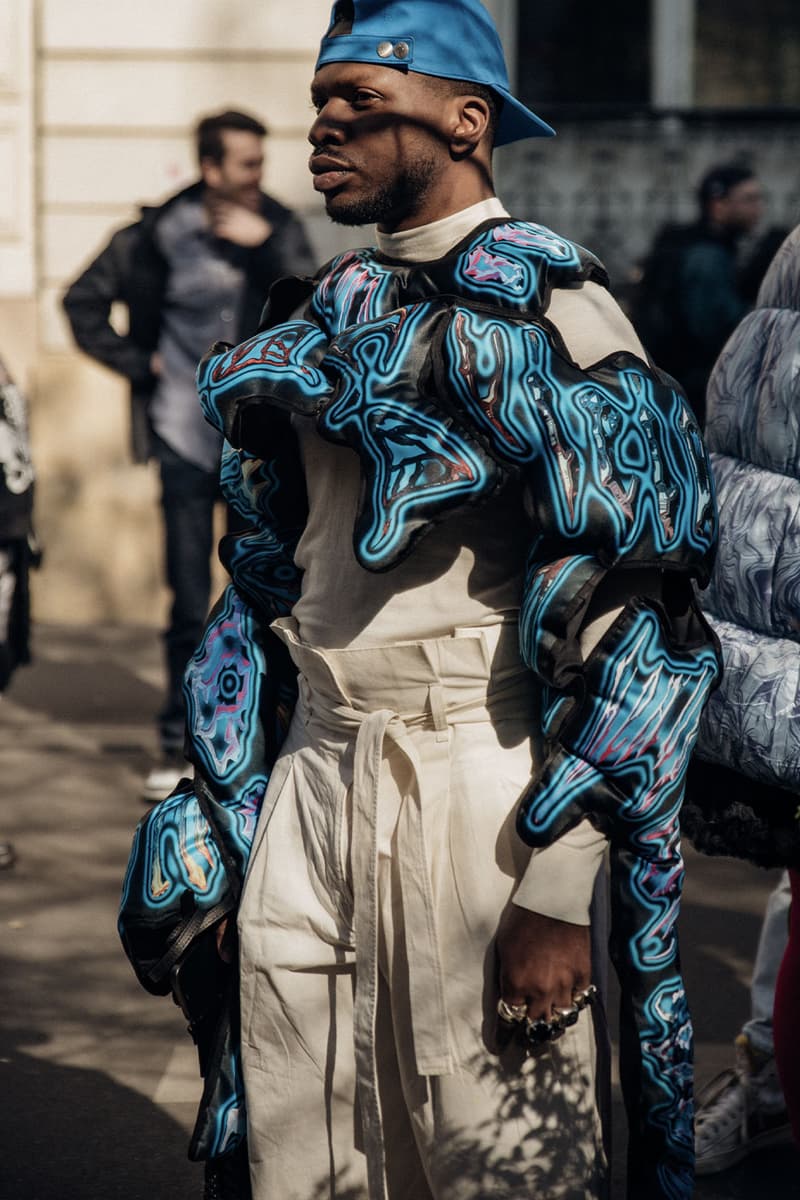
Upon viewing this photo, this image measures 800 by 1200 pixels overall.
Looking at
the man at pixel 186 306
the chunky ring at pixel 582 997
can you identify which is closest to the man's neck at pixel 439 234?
the chunky ring at pixel 582 997

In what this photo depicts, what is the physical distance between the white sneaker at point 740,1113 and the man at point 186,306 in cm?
350

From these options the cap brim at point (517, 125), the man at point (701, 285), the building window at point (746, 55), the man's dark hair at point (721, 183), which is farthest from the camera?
the building window at point (746, 55)

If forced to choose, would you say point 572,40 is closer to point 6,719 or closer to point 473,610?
point 6,719

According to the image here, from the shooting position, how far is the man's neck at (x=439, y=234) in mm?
2553

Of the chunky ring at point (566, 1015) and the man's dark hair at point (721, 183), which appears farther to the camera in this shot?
the man's dark hair at point (721, 183)

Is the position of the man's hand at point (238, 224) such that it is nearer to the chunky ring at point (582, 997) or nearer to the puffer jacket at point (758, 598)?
the puffer jacket at point (758, 598)

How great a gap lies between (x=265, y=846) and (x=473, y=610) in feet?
1.52

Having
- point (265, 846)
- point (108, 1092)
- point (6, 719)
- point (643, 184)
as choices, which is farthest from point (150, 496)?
point (265, 846)

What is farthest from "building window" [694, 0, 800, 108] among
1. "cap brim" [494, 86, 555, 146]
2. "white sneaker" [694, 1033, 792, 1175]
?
"cap brim" [494, 86, 555, 146]

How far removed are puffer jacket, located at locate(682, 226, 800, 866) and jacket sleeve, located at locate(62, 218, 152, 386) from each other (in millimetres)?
4293

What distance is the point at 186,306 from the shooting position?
7398 millimetres

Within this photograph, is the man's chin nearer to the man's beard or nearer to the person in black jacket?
the man's beard

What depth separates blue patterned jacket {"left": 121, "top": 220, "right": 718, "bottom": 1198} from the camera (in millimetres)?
2391

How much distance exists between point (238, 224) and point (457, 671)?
510 centimetres
